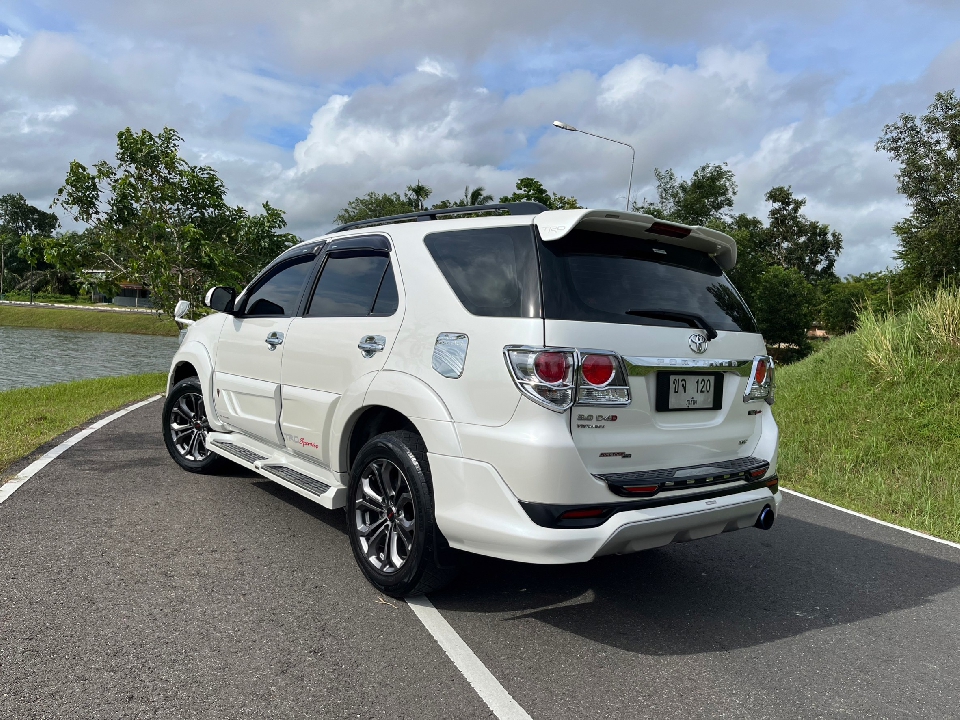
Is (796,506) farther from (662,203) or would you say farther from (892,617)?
(662,203)

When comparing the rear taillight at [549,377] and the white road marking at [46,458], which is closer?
the rear taillight at [549,377]

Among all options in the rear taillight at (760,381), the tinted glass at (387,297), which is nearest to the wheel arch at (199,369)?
the tinted glass at (387,297)

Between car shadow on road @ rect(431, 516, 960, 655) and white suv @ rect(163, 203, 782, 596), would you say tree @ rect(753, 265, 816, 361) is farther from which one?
white suv @ rect(163, 203, 782, 596)

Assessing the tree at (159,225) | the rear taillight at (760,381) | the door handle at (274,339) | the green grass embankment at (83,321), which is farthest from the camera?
the green grass embankment at (83,321)

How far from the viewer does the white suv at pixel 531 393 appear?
3242 mm

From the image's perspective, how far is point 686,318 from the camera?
146 inches

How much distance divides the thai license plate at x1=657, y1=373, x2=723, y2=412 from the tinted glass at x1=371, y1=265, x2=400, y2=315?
1.46 meters

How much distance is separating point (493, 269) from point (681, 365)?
39.5 inches

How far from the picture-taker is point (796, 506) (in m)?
6.57

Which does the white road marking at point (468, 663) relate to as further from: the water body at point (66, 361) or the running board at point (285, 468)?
the water body at point (66, 361)

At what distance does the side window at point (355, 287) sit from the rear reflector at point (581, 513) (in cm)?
148

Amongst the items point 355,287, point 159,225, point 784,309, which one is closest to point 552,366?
point 355,287

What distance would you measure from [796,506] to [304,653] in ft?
15.9

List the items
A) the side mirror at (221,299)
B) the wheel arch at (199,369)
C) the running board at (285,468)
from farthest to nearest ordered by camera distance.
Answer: the wheel arch at (199,369), the side mirror at (221,299), the running board at (285,468)
